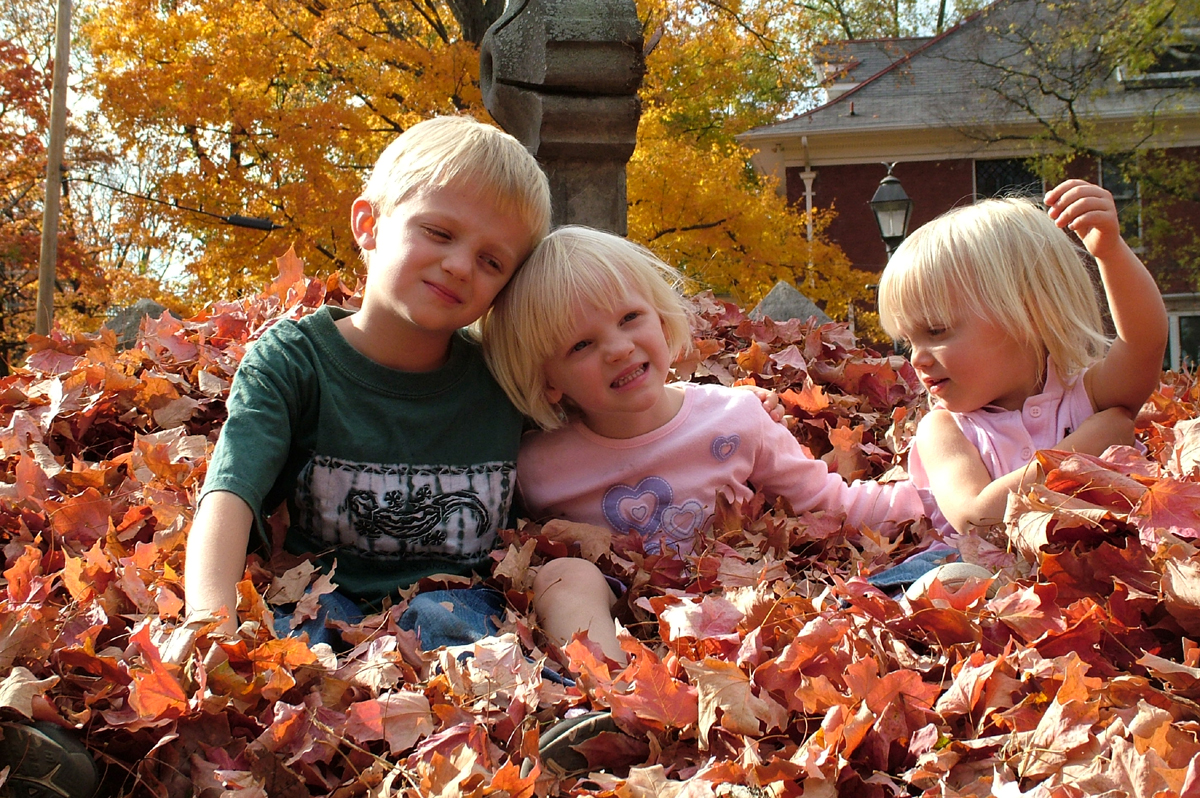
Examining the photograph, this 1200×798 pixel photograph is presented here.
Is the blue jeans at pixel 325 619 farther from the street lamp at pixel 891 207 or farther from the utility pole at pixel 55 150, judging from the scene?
the utility pole at pixel 55 150

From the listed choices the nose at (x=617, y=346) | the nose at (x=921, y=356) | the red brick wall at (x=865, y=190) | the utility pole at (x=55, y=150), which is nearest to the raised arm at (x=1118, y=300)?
the nose at (x=921, y=356)

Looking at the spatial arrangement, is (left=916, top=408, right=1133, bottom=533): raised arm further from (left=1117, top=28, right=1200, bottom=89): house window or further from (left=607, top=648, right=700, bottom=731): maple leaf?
(left=1117, top=28, right=1200, bottom=89): house window

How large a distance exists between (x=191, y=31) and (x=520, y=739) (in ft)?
36.9

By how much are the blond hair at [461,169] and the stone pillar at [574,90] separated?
2.27 meters

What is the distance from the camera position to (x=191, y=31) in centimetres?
1089

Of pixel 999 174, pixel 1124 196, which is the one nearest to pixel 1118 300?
pixel 1124 196

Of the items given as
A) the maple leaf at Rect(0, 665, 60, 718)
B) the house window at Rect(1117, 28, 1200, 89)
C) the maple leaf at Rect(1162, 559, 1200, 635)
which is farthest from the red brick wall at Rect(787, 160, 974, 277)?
the maple leaf at Rect(0, 665, 60, 718)

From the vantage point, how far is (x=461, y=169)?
83.2 inches

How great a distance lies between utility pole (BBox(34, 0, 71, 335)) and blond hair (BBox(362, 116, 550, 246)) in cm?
1114

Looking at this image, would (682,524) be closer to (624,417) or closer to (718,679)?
(624,417)

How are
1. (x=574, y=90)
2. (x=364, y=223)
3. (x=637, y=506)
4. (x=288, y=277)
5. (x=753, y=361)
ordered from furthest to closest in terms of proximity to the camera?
(x=574, y=90)
(x=753, y=361)
(x=288, y=277)
(x=637, y=506)
(x=364, y=223)

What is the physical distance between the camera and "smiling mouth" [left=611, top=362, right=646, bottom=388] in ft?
7.62

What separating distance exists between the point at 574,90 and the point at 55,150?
34.4 ft

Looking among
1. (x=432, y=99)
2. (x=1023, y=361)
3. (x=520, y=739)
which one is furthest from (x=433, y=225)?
(x=432, y=99)
